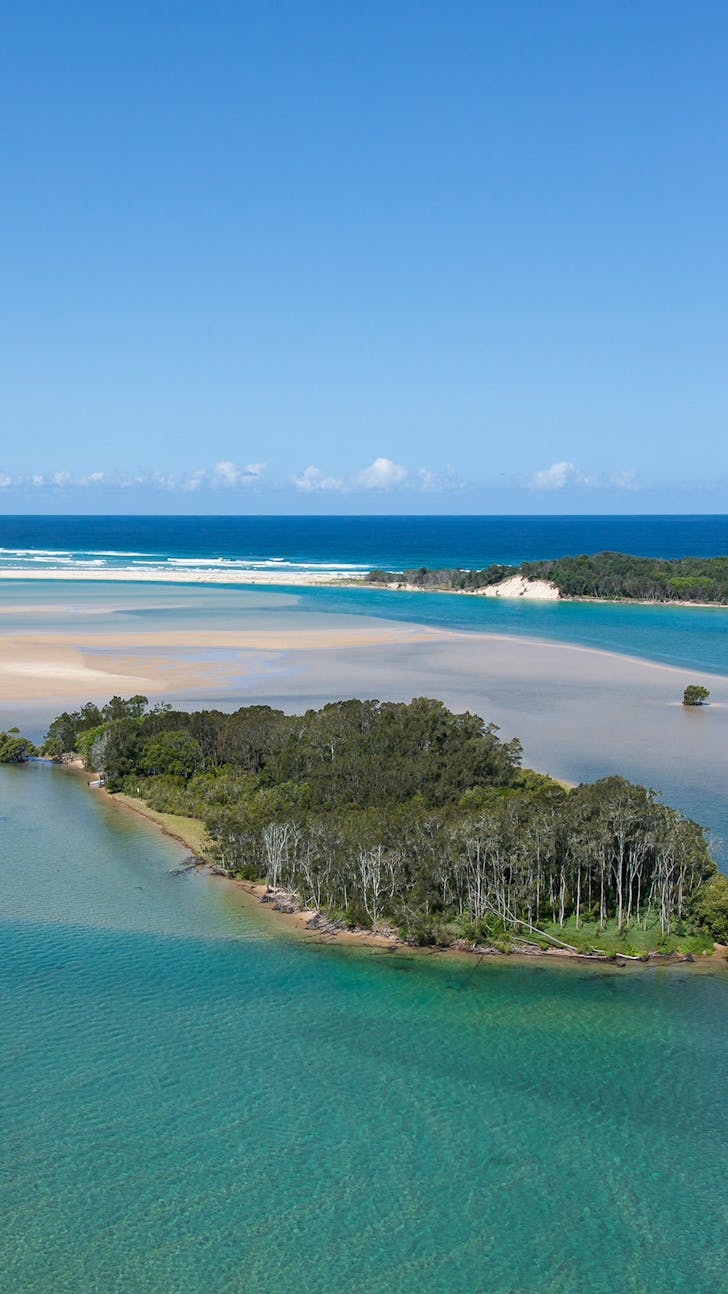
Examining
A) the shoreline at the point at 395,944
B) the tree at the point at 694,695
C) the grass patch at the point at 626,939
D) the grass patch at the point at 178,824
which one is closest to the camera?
the shoreline at the point at 395,944

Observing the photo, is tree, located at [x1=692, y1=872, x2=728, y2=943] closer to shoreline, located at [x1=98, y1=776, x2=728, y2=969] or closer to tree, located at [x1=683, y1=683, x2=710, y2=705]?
shoreline, located at [x1=98, y1=776, x2=728, y2=969]

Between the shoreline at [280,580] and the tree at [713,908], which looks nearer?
the tree at [713,908]

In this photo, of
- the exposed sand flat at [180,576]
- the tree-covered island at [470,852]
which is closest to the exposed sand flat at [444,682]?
the tree-covered island at [470,852]

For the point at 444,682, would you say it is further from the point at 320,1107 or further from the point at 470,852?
the point at 320,1107

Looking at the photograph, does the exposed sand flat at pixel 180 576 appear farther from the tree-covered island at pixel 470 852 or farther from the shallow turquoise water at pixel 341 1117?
the shallow turquoise water at pixel 341 1117

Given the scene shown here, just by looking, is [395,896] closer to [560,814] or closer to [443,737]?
[560,814]
